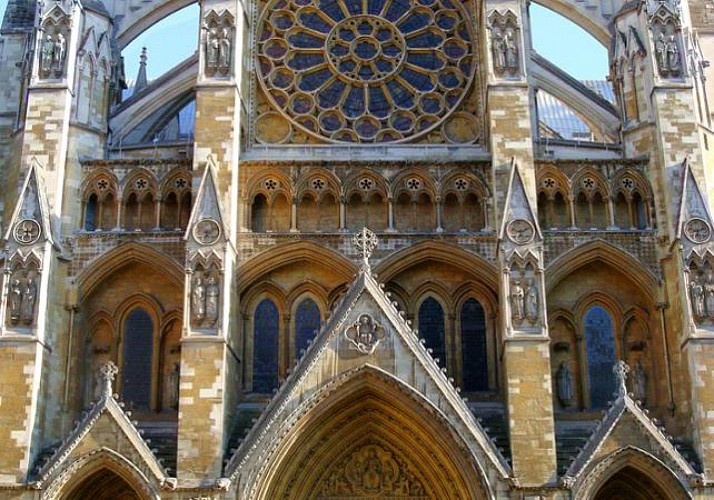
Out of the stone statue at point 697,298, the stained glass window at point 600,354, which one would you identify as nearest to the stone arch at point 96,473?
the stained glass window at point 600,354

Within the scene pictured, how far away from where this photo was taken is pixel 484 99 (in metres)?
23.1

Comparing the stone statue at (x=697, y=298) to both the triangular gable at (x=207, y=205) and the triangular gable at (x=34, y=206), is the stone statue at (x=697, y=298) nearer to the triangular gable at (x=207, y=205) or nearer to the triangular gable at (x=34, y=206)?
the triangular gable at (x=207, y=205)

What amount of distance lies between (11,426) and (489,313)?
30.3 feet

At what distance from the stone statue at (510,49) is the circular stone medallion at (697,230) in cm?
469

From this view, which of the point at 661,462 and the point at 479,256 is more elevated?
the point at 479,256

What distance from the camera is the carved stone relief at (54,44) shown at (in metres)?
22.4

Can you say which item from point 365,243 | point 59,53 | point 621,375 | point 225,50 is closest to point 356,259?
point 365,243

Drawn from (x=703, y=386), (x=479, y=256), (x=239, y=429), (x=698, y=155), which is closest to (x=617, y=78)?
(x=698, y=155)

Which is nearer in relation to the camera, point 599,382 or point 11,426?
point 11,426

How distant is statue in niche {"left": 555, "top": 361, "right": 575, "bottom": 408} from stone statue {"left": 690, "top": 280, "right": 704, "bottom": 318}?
276cm

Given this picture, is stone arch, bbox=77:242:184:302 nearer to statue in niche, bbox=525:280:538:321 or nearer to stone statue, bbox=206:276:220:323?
stone statue, bbox=206:276:220:323

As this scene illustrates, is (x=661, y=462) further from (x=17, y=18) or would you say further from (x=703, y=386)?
(x=17, y=18)

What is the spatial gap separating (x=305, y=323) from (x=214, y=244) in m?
2.61

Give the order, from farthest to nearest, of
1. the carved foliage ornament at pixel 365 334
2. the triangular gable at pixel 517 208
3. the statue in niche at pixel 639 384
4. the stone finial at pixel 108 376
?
1. the statue in niche at pixel 639 384
2. the triangular gable at pixel 517 208
3. the carved foliage ornament at pixel 365 334
4. the stone finial at pixel 108 376
